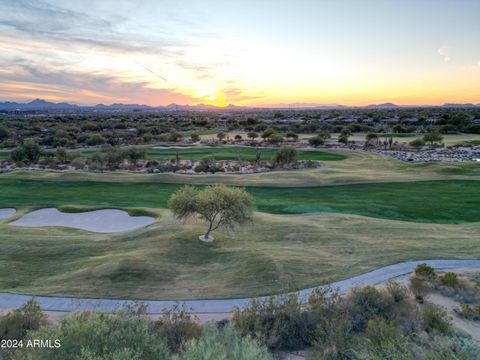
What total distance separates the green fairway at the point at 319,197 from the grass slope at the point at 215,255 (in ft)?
17.2

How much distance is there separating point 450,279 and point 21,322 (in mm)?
16554

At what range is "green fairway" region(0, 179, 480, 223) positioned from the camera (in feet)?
93.8

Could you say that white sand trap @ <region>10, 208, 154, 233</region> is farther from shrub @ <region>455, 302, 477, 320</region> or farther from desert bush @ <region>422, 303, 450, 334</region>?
shrub @ <region>455, 302, 477, 320</region>

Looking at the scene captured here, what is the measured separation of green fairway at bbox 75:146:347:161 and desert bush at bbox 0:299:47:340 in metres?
51.8

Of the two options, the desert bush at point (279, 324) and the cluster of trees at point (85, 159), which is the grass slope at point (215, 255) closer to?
the desert bush at point (279, 324)

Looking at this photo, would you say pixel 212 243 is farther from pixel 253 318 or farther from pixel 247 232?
pixel 253 318

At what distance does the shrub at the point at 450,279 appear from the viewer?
13.8 meters

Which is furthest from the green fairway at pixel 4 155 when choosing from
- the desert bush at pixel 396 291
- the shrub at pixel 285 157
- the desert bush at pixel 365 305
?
the desert bush at pixel 396 291

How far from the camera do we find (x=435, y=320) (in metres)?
11.2

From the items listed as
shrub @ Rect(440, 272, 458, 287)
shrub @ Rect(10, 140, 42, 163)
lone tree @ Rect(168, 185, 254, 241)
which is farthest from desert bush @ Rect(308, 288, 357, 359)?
shrub @ Rect(10, 140, 42, 163)

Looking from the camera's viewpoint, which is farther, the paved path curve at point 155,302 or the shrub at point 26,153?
the shrub at point 26,153

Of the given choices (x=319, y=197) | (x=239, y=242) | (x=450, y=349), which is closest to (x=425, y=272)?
(x=450, y=349)

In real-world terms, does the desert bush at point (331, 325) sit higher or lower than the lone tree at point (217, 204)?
lower

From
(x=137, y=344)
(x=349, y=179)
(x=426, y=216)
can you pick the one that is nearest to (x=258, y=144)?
(x=349, y=179)
